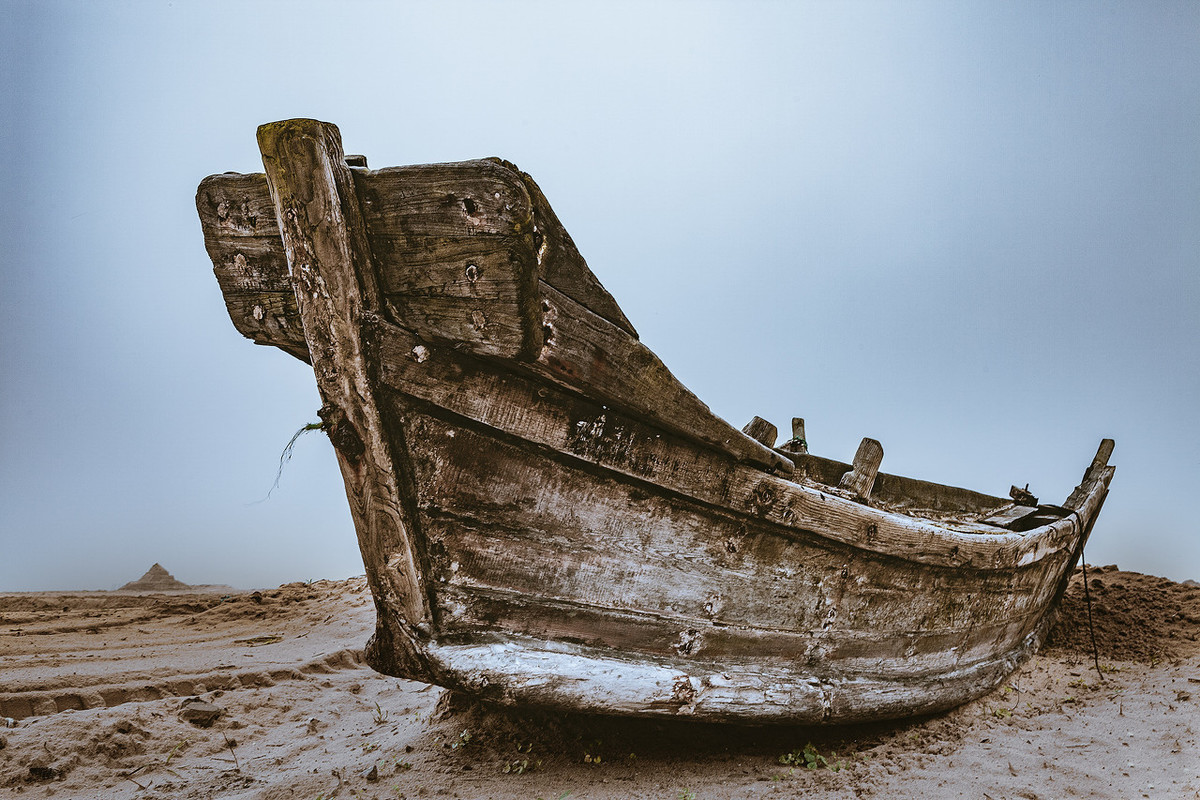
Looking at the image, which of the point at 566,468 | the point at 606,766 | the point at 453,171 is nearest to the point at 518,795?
the point at 606,766

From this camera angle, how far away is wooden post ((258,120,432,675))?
1.75 metres

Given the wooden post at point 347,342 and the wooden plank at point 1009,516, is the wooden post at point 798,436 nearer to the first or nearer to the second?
the wooden plank at point 1009,516

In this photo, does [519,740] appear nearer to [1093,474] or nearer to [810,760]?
[810,760]

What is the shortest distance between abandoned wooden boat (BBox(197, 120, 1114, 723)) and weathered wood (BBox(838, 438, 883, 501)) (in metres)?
0.78

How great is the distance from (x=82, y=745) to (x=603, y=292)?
334 cm

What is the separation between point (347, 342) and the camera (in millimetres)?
1867

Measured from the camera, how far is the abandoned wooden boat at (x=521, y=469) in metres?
1.81

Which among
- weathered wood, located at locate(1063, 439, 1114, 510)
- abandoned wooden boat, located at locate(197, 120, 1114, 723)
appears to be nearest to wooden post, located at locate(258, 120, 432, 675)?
abandoned wooden boat, located at locate(197, 120, 1114, 723)

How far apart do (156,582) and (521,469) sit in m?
11.0

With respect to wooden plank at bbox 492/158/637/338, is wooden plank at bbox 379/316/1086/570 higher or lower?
lower

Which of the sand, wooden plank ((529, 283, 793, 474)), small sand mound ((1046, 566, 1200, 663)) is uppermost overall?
wooden plank ((529, 283, 793, 474))

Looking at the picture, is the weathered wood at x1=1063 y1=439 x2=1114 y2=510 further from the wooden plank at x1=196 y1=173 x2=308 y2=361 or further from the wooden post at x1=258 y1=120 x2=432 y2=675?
the wooden plank at x1=196 y1=173 x2=308 y2=361

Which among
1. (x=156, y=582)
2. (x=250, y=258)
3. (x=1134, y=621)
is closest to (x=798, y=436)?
(x=1134, y=621)

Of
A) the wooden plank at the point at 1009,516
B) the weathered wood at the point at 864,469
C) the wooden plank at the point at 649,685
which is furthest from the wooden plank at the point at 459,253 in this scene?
the wooden plank at the point at 1009,516
